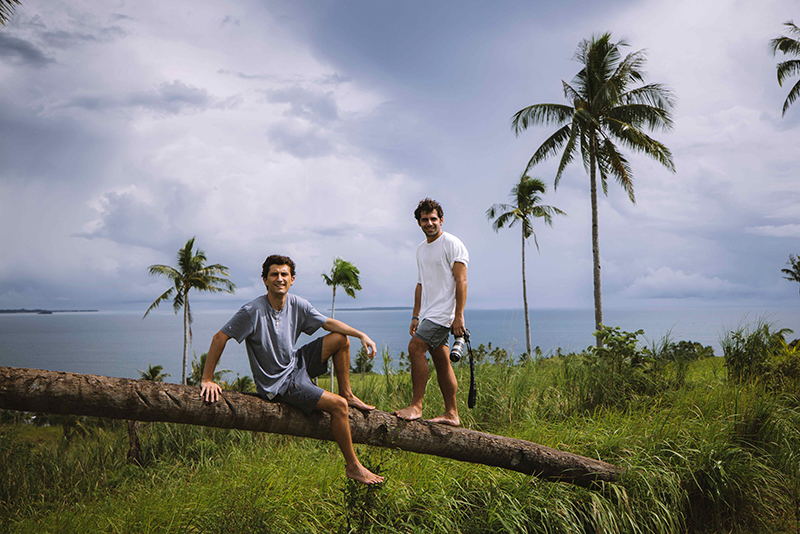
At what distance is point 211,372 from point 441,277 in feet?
7.36

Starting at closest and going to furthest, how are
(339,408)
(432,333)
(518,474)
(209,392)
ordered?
(209,392) → (339,408) → (432,333) → (518,474)

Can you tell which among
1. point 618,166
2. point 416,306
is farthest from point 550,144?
point 416,306

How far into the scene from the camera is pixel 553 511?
4.27 m

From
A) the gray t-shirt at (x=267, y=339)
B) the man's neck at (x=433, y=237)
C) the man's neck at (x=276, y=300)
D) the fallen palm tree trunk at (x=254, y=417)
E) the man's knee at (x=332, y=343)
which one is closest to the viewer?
the fallen palm tree trunk at (x=254, y=417)

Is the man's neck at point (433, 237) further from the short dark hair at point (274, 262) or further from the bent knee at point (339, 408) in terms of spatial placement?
the bent knee at point (339, 408)

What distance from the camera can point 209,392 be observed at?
3.45 m

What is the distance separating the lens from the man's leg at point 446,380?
14.8 feet

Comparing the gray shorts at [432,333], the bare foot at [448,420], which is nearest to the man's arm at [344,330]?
the gray shorts at [432,333]

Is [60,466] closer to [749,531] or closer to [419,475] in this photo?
[419,475]

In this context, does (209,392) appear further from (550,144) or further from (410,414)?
(550,144)

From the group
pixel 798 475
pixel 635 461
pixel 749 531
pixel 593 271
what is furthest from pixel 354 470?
pixel 593 271

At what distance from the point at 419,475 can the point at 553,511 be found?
141cm

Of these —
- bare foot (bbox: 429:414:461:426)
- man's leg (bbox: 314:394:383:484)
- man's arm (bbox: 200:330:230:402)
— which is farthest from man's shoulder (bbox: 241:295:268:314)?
bare foot (bbox: 429:414:461:426)

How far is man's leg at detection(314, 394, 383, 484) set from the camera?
3775mm
